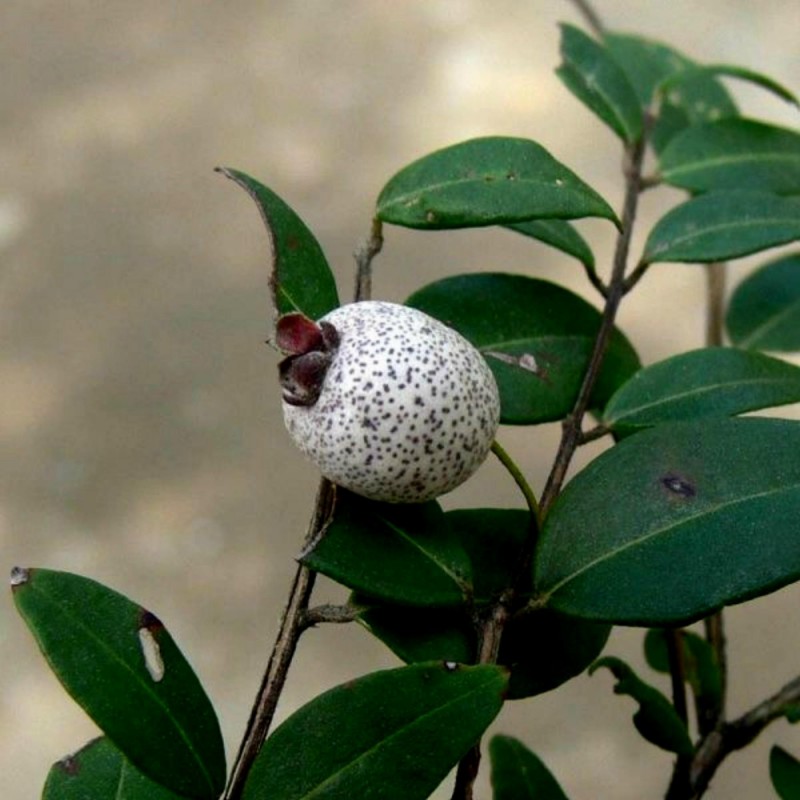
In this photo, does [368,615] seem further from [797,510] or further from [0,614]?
[0,614]

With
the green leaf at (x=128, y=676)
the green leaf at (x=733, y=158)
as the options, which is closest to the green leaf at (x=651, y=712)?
the green leaf at (x=128, y=676)

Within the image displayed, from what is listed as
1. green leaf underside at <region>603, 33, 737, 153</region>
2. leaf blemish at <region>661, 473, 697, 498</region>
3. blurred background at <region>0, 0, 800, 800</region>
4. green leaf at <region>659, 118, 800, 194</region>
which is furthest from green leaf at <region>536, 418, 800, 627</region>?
blurred background at <region>0, 0, 800, 800</region>

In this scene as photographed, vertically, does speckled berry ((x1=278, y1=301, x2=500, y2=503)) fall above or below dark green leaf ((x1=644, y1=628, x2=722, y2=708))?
above

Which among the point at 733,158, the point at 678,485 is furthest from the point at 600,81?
the point at 678,485

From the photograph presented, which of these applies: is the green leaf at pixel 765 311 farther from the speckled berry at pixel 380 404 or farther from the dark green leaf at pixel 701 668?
the speckled berry at pixel 380 404

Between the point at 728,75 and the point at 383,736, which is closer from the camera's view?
the point at 383,736

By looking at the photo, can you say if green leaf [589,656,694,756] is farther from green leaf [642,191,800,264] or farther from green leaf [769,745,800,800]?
green leaf [642,191,800,264]

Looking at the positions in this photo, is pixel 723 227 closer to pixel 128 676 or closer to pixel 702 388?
pixel 702 388
